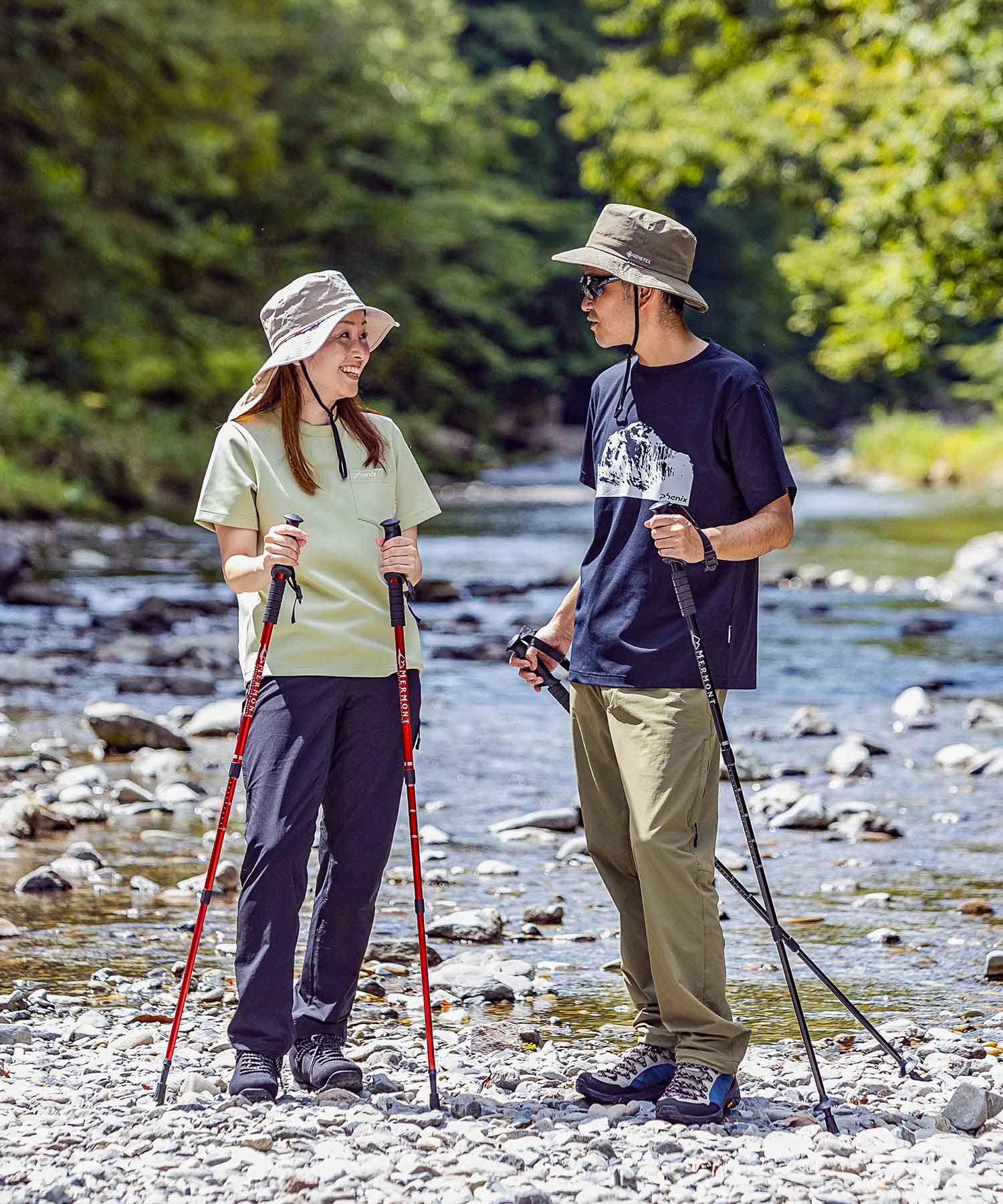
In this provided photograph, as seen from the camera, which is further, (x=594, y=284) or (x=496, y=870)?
(x=496, y=870)

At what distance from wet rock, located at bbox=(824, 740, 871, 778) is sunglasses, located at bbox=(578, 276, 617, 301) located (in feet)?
16.6

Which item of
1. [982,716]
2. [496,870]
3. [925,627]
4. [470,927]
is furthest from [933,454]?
[470,927]

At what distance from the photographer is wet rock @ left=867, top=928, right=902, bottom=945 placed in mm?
5668

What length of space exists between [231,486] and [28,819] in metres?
3.35

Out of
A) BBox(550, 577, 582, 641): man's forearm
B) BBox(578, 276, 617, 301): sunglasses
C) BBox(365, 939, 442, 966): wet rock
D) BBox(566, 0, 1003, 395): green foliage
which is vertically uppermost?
BBox(566, 0, 1003, 395): green foliage

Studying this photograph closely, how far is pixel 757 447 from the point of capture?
4.04m

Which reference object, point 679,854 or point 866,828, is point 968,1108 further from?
point 866,828

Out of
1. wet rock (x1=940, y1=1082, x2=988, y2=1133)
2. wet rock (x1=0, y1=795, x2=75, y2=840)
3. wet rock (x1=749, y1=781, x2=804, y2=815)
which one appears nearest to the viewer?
wet rock (x1=940, y1=1082, x2=988, y2=1133)

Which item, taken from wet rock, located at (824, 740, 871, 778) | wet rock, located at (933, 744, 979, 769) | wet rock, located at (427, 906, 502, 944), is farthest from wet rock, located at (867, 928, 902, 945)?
wet rock, located at (933, 744, 979, 769)

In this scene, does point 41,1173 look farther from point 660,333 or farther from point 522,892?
point 522,892

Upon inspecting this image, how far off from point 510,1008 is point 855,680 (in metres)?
7.89

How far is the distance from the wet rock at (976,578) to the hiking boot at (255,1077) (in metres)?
14.7

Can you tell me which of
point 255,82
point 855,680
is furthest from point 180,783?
point 255,82

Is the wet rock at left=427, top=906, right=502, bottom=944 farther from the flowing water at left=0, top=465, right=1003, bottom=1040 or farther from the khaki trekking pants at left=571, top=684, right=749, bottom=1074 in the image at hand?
the khaki trekking pants at left=571, top=684, right=749, bottom=1074
